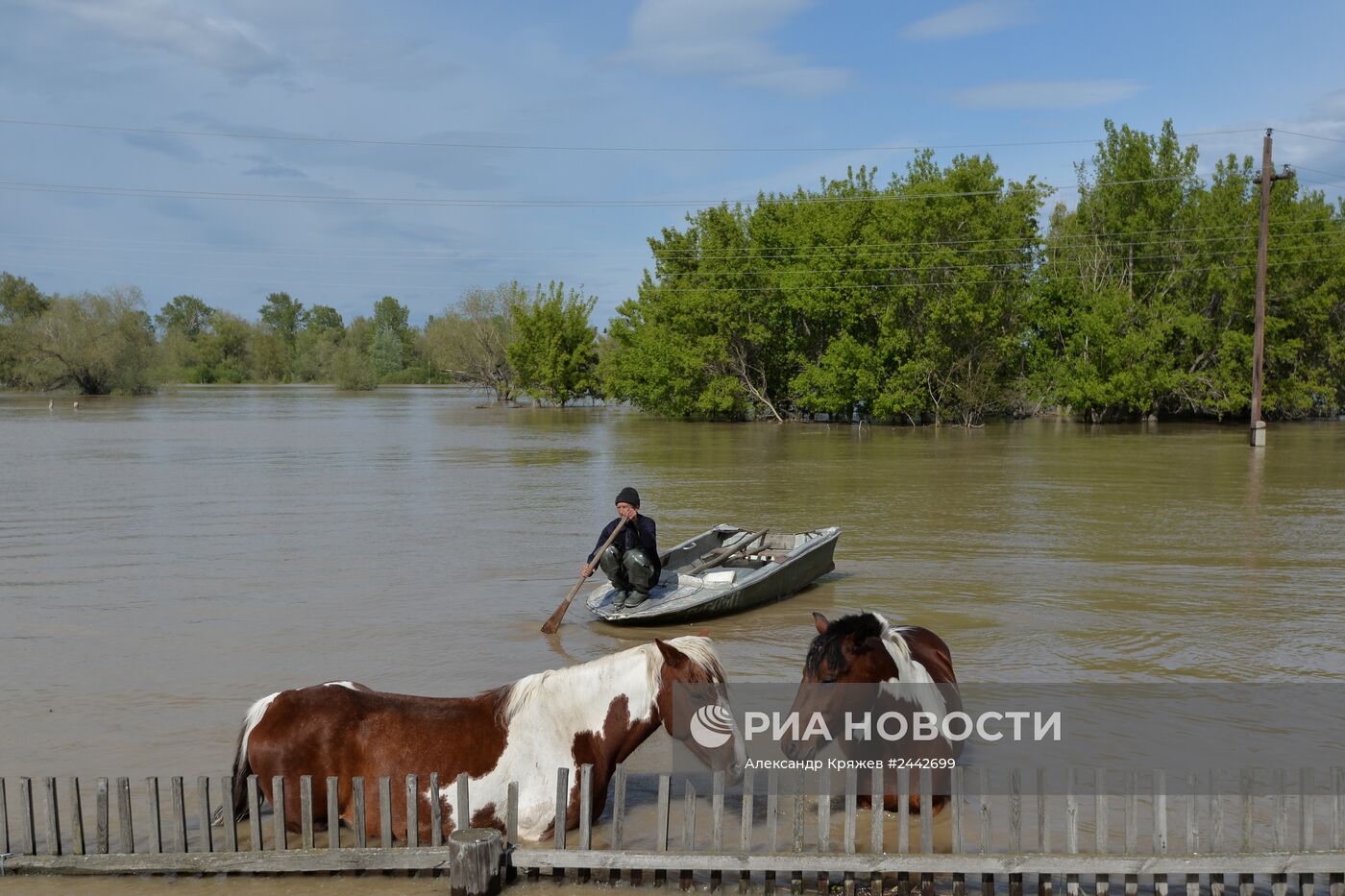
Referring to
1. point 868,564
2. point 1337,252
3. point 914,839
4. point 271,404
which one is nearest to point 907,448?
point 868,564

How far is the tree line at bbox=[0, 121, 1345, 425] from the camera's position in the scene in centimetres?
4184

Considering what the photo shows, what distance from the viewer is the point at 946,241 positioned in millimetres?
41250

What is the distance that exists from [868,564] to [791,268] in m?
33.0

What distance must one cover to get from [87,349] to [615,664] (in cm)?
7928

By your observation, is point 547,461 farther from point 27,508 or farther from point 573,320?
point 573,320

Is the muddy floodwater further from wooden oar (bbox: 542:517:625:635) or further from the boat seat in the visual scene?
the boat seat

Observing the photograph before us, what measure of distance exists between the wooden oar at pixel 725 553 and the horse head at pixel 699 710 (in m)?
6.27

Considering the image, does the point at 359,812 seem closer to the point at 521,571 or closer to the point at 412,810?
the point at 412,810

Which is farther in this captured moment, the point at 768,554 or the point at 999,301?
the point at 999,301

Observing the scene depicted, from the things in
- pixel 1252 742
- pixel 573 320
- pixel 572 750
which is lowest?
pixel 1252 742

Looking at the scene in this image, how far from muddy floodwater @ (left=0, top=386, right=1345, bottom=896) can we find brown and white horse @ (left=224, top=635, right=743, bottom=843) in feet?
1.46

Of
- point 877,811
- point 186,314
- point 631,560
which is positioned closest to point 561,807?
point 877,811

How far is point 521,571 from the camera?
13.3m

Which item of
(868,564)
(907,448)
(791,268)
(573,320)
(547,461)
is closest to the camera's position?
(868,564)
